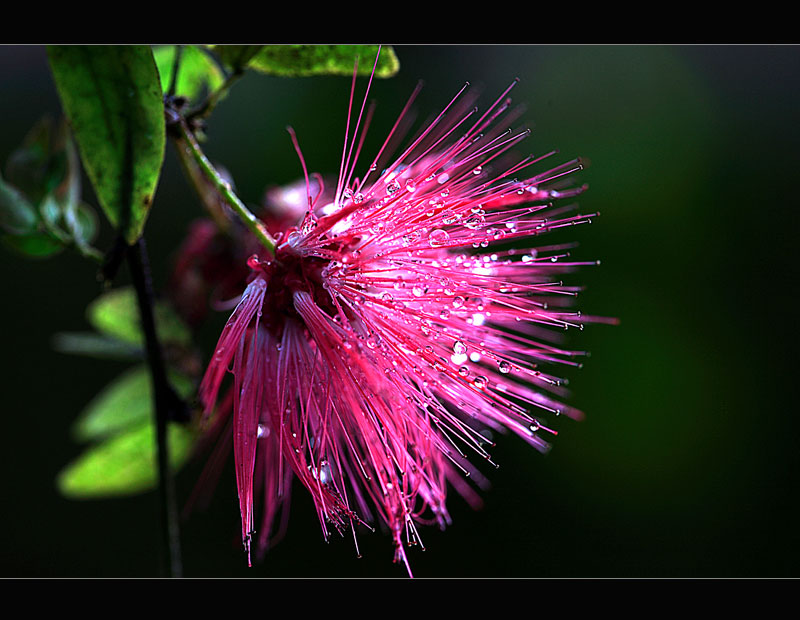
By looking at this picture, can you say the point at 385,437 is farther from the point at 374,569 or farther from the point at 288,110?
the point at 288,110

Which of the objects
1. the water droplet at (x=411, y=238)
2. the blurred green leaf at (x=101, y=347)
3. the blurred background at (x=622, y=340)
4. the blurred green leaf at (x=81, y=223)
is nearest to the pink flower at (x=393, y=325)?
the water droplet at (x=411, y=238)

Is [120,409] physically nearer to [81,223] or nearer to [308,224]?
[81,223]

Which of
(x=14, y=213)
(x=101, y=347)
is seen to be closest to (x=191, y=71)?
(x=14, y=213)

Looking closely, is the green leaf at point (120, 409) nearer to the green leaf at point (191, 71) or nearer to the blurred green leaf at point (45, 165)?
the blurred green leaf at point (45, 165)

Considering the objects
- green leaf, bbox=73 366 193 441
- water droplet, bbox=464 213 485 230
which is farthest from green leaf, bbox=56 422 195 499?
water droplet, bbox=464 213 485 230

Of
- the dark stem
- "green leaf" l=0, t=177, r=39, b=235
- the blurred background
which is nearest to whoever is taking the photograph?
the dark stem

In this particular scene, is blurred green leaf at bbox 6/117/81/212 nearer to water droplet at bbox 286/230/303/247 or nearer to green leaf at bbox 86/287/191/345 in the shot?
green leaf at bbox 86/287/191/345
